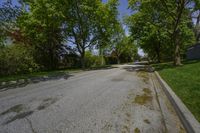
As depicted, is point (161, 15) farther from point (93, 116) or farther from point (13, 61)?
point (93, 116)

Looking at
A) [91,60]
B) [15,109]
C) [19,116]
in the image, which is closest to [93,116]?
[19,116]

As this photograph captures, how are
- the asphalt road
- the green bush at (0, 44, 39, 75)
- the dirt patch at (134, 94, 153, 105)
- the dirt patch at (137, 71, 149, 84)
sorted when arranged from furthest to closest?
1. the green bush at (0, 44, 39, 75)
2. the dirt patch at (137, 71, 149, 84)
3. the dirt patch at (134, 94, 153, 105)
4. the asphalt road

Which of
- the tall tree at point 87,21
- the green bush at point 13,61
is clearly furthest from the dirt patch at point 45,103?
the tall tree at point 87,21

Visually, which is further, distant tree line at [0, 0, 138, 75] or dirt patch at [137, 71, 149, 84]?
distant tree line at [0, 0, 138, 75]

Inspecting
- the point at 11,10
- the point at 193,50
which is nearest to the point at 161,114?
the point at 11,10

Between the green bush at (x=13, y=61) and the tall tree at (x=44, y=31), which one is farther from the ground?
the tall tree at (x=44, y=31)

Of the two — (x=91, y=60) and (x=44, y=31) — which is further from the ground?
A: (x=44, y=31)

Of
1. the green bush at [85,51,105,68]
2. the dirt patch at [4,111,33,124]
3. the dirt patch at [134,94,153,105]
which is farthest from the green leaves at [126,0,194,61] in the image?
the dirt patch at [4,111,33,124]

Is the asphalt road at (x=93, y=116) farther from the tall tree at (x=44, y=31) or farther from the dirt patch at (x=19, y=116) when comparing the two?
the tall tree at (x=44, y=31)

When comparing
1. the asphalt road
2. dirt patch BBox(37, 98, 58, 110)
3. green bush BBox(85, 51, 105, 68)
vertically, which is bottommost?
the asphalt road

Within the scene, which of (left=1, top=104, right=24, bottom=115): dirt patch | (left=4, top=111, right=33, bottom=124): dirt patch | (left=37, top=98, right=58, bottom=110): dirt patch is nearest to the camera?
(left=4, top=111, right=33, bottom=124): dirt patch

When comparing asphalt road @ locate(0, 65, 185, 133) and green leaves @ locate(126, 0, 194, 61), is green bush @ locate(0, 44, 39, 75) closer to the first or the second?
green leaves @ locate(126, 0, 194, 61)

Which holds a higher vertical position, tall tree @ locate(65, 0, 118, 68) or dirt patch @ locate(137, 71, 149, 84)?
tall tree @ locate(65, 0, 118, 68)

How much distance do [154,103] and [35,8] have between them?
2440 cm
